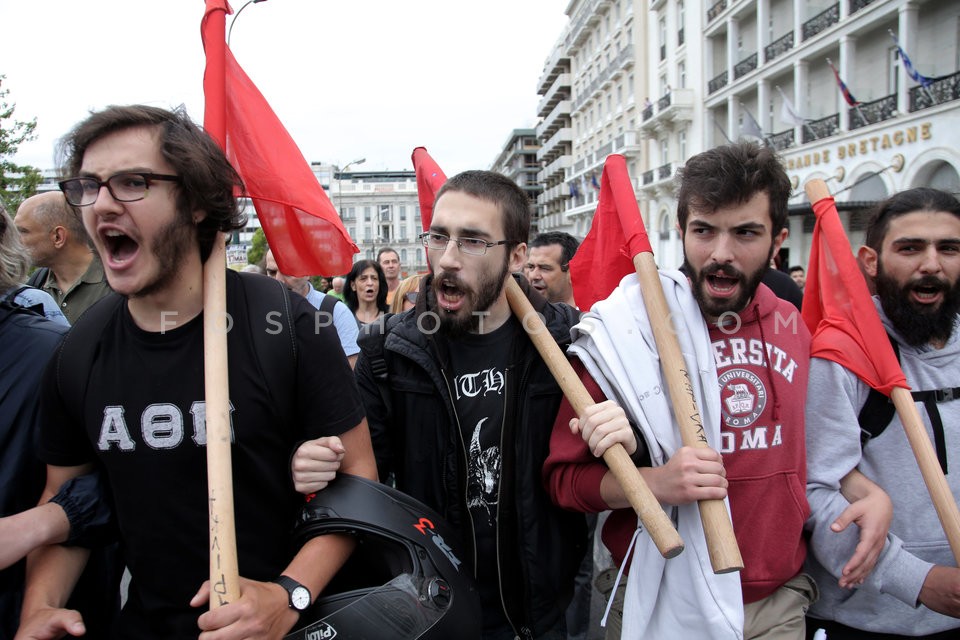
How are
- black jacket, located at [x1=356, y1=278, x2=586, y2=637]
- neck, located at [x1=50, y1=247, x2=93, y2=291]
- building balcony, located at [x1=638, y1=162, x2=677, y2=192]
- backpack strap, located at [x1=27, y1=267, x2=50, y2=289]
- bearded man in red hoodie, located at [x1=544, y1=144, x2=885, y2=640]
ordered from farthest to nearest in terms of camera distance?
building balcony, located at [x1=638, y1=162, x2=677, y2=192] → backpack strap, located at [x1=27, y1=267, x2=50, y2=289] → neck, located at [x1=50, y1=247, x2=93, y2=291] → black jacket, located at [x1=356, y1=278, x2=586, y2=637] → bearded man in red hoodie, located at [x1=544, y1=144, x2=885, y2=640]

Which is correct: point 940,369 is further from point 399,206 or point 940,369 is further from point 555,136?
point 399,206

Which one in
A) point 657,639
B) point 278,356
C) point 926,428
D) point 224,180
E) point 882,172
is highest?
point 882,172

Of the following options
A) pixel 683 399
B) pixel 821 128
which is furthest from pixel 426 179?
pixel 821 128

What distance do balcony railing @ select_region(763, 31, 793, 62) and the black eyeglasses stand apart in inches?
924

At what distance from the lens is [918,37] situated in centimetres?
1478

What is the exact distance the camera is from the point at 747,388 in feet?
6.42

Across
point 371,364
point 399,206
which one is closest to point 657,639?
point 371,364

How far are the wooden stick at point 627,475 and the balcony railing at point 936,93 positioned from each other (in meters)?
15.7

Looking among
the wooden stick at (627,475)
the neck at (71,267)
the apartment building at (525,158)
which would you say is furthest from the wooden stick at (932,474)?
the apartment building at (525,158)

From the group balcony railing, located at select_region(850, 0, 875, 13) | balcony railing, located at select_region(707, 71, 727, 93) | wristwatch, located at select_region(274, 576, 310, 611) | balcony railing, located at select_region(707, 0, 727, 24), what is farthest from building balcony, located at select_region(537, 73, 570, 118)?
wristwatch, located at select_region(274, 576, 310, 611)

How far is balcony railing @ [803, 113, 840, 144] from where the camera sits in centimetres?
1808

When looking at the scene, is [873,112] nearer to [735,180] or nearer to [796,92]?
[796,92]

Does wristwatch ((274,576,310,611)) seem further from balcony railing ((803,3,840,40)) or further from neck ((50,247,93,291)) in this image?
balcony railing ((803,3,840,40))

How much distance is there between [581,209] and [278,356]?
46.4 m
